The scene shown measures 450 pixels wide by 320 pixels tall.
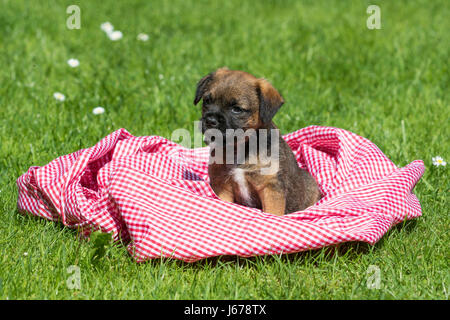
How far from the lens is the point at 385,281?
11.1 feet

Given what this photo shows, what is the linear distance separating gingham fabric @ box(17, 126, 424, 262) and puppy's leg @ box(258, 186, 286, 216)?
0.67ft

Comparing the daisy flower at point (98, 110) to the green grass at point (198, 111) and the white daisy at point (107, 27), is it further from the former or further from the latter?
the white daisy at point (107, 27)

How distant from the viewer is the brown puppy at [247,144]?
405 cm

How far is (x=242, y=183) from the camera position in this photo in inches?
166

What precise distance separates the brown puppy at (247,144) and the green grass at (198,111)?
2.08ft

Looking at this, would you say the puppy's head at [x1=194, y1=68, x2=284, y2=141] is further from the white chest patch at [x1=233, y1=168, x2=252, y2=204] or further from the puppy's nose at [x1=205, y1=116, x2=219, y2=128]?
the white chest patch at [x1=233, y1=168, x2=252, y2=204]

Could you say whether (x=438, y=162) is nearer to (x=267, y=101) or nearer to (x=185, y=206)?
(x=267, y=101)

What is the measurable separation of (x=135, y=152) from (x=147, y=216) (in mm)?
1171

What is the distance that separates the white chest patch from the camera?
4.18m

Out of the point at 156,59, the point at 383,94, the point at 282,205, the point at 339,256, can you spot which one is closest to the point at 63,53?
the point at 156,59

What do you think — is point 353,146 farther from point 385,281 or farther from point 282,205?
point 385,281
